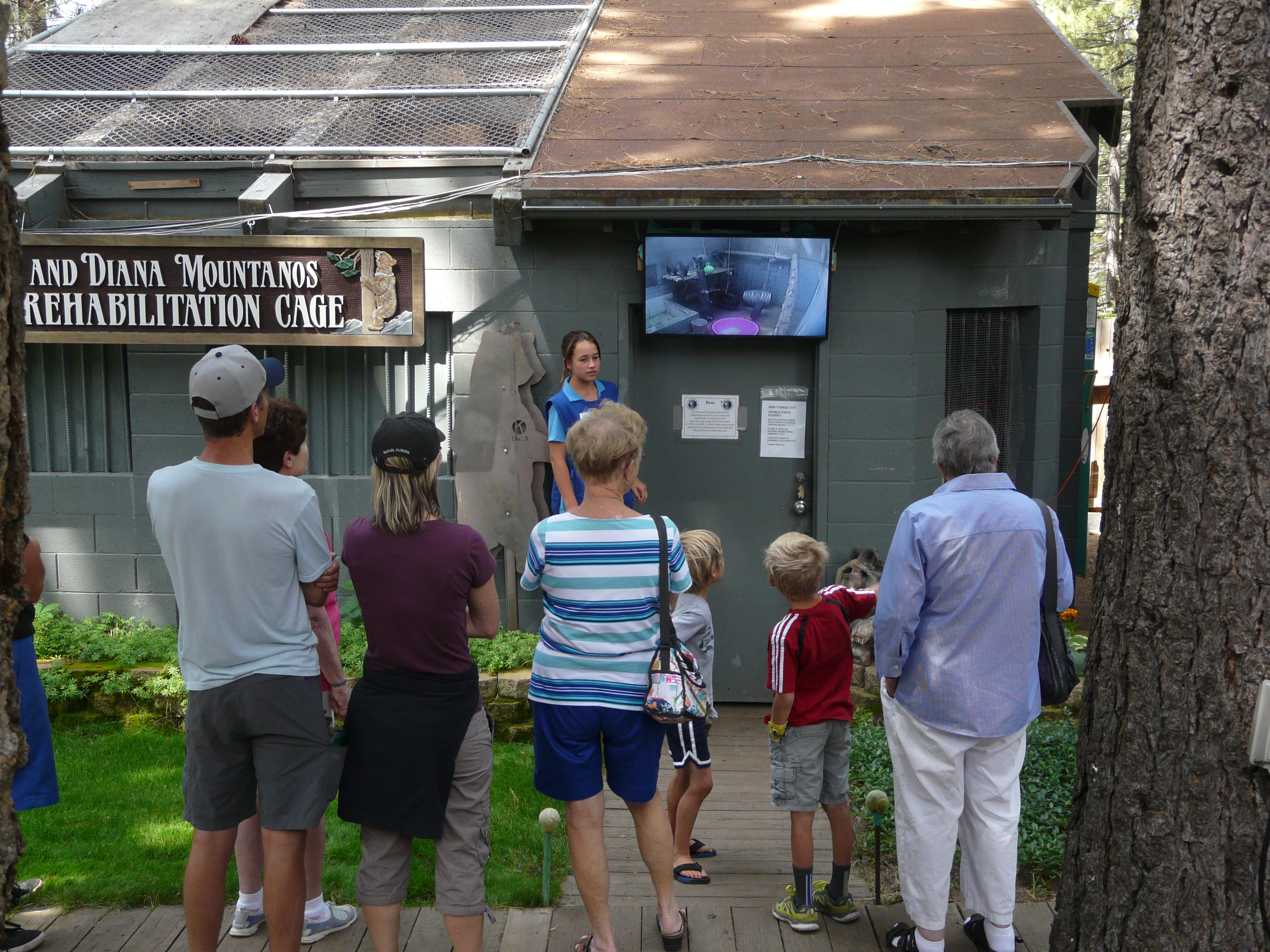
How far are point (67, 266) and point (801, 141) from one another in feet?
14.7

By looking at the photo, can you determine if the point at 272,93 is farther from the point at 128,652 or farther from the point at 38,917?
the point at 38,917

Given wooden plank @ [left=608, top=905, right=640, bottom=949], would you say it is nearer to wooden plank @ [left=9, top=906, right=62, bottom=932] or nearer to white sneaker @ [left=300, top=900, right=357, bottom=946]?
white sneaker @ [left=300, top=900, right=357, bottom=946]

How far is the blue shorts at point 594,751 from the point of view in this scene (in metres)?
3.44

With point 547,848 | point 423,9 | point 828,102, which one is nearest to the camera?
point 547,848

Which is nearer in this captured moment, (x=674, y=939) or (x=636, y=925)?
(x=674, y=939)

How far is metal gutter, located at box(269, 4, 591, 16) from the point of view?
8.59 meters

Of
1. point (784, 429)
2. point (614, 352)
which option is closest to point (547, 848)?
point (614, 352)

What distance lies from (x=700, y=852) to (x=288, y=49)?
266 inches

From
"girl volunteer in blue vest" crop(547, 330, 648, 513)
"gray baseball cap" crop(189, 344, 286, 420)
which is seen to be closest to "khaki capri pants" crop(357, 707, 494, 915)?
"gray baseball cap" crop(189, 344, 286, 420)

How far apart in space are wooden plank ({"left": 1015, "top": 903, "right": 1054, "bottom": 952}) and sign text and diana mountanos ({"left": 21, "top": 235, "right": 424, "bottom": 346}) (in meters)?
4.35

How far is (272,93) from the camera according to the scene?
24.2 ft

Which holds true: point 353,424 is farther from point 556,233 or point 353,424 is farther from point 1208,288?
point 1208,288

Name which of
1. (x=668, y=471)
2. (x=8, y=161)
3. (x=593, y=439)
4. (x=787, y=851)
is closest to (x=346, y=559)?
(x=593, y=439)

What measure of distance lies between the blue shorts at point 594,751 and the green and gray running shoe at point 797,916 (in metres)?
0.81
